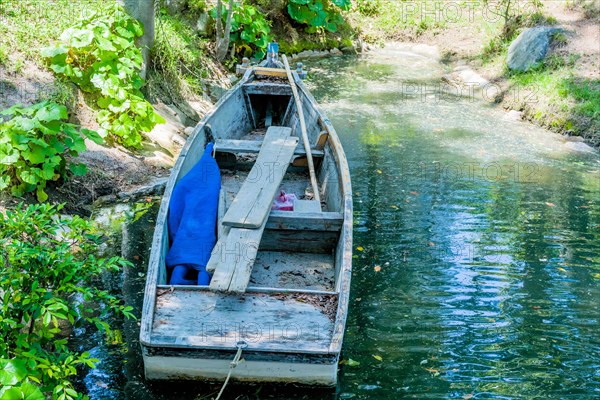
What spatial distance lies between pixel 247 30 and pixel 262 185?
8.89 metres

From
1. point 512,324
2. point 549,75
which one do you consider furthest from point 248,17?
point 512,324

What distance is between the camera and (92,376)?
4363 mm

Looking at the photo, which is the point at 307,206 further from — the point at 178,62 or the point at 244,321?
the point at 178,62

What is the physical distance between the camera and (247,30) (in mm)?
13758

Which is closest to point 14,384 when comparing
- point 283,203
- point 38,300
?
point 38,300

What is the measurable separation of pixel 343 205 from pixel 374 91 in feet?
28.0

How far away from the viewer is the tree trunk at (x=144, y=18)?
344 inches

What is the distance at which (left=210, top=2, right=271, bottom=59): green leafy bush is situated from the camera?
1354 centimetres

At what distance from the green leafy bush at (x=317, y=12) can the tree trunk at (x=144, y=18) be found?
7.17 metres

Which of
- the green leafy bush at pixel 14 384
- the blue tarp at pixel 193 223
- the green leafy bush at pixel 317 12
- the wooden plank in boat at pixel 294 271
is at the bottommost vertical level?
the wooden plank in boat at pixel 294 271

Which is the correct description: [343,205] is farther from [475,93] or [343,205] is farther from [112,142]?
[475,93]

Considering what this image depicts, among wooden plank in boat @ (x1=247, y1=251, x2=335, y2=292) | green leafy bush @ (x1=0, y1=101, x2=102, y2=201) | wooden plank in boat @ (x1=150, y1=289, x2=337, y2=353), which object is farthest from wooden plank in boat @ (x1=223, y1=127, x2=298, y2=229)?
green leafy bush @ (x1=0, y1=101, x2=102, y2=201)

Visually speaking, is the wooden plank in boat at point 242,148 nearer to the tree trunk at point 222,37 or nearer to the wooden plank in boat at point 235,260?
the wooden plank in boat at point 235,260

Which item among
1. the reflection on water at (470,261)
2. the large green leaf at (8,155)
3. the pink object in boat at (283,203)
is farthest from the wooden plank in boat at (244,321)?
the large green leaf at (8,155)
